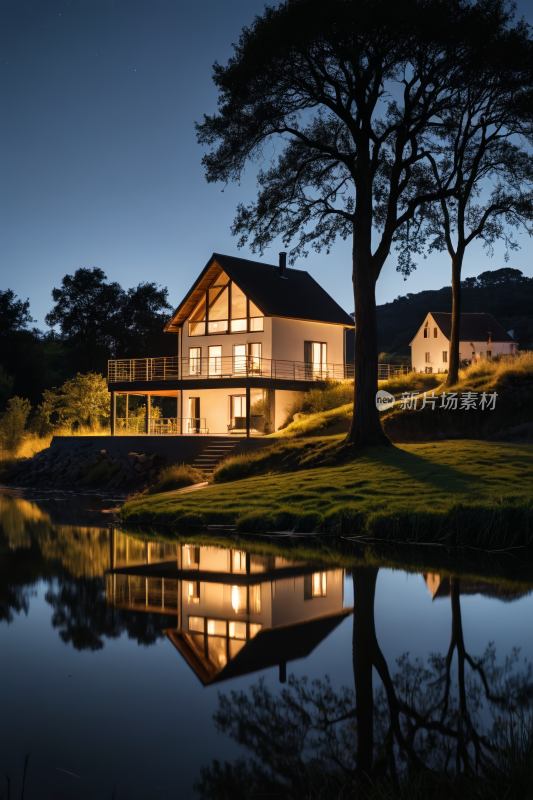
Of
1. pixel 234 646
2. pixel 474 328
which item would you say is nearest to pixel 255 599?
pixel 234 646

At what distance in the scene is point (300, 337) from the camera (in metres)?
37.8

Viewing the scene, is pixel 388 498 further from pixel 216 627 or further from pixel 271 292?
pixel 271 292

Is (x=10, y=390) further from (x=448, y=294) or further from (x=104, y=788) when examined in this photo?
(x=448, y=294)

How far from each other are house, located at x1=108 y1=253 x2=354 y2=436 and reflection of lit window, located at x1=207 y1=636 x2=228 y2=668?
2602cm

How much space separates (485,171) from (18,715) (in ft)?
91.5

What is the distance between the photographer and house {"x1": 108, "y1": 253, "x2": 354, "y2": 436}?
116ft

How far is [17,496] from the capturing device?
2744 cm

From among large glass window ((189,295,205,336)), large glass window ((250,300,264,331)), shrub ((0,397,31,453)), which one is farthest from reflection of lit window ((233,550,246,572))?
shrub ((0,397,31,453))

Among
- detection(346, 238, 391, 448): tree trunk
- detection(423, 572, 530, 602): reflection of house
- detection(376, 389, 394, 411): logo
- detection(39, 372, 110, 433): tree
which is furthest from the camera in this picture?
detection(39, 372, 110, 433): tree

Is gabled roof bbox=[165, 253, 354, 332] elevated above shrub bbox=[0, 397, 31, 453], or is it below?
above

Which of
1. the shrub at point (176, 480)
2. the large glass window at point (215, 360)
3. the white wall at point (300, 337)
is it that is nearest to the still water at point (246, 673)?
the shrub at point (176, 480)

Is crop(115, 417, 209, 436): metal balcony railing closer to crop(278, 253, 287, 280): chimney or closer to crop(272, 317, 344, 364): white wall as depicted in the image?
crop(272, 317, 344, 364): white wall

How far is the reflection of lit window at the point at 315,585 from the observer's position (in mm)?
9555

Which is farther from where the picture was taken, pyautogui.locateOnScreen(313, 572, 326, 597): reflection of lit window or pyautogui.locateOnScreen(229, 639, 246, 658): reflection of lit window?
pyautogui.locateOnScreen(313, 572, 326, 597): reflection of lit window
